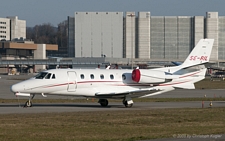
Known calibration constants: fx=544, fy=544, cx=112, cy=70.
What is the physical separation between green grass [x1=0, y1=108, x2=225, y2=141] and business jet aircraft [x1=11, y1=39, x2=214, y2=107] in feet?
20.8

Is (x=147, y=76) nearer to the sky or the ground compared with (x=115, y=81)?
nearer to the sky

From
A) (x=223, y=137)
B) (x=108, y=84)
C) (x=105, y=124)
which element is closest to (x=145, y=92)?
(x=108, y=84)

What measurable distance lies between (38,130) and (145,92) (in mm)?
15845

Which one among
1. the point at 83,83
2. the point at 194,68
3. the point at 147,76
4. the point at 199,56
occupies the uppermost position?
the point at 199,56

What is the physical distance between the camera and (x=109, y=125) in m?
25.9

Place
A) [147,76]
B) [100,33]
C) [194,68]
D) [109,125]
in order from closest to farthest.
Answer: [109,125]
[147,76]
[194,68]
[100,33]

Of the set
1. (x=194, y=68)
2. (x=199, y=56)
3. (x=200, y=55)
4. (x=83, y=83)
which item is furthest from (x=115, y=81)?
(x=200, y=55)

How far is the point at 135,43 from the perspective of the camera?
163 metres

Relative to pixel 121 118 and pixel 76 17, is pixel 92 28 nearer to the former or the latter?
pixel 76 17

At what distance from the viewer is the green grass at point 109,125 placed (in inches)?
857

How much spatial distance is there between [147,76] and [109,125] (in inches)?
560

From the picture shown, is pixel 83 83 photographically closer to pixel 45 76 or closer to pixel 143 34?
pixel 45 76

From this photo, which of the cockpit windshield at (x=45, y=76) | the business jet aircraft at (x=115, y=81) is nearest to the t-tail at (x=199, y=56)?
the business jet aircraft at (x=115, y=81)

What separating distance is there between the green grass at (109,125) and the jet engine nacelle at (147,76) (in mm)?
7341
